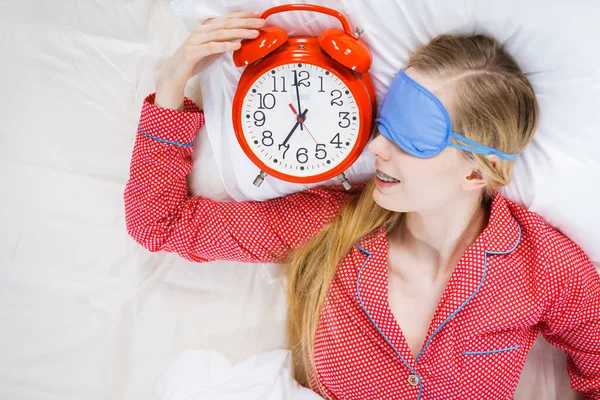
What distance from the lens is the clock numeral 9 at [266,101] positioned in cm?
135

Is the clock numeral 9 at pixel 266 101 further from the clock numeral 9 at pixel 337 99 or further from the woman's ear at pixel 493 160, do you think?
the woman's ear at pixel 493 160

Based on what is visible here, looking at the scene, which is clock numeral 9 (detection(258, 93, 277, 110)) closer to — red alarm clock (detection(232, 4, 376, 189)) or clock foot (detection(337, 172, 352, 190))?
red alarm clock (detection(232, 4, 376, 189))

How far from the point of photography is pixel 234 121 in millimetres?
1372

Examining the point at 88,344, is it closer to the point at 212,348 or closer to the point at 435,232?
the point at 212,348

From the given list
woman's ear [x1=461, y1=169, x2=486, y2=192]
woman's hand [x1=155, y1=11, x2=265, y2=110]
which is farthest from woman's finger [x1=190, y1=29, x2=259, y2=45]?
woman's ear [x1=461, y1=169, x2=486, y2=192]

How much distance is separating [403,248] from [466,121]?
1.39ft

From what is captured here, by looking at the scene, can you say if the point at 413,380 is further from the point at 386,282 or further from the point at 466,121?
the point at 466,121

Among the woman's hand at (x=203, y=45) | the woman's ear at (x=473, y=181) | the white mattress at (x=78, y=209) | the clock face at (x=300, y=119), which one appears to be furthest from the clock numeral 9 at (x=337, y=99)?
the white mattress at (x=78, y=209)

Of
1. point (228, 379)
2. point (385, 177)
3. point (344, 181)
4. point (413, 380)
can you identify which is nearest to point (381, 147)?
point (385, 177)

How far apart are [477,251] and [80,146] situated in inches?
42.5

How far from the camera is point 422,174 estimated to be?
4.16 feet

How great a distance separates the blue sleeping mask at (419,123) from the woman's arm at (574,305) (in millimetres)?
340

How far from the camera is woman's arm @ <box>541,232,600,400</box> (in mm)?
1403

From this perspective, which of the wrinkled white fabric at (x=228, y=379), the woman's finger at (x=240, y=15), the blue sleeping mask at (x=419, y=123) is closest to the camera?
the blue sleeping mask at (x=419, y=123)
